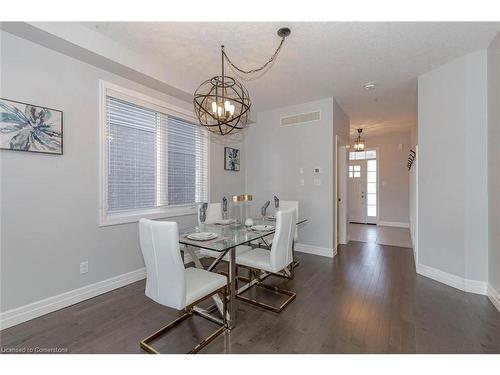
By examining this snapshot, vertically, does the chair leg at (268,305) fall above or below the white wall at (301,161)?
below

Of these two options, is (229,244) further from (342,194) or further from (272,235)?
(342,194)

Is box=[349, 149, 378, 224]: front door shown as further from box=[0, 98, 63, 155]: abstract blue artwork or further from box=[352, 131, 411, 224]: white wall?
box=[0, 98, 63, 155]: abstract blue artwork

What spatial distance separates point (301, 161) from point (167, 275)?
11.1ft

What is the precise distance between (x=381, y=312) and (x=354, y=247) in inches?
99.9

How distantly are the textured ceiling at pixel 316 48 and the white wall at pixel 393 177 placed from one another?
3518 mm

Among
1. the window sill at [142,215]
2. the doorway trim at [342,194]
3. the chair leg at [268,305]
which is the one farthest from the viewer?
the doorway trim at [342,194]

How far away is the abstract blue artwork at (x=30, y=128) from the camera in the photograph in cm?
202

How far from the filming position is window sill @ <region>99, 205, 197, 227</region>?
2.74 meters

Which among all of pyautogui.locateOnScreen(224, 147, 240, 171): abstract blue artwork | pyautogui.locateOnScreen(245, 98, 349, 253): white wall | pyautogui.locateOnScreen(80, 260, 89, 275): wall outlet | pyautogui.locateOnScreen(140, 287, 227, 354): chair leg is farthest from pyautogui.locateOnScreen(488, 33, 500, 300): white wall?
pyautogui.locateOnScreen(80, 260, 89, 275): wall outlet

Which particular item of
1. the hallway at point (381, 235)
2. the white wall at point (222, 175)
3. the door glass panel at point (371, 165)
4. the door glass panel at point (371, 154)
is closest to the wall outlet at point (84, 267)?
the white wall at point (222, 175)

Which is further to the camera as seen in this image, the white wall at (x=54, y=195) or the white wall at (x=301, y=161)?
the white wall at (x=301, y=161)

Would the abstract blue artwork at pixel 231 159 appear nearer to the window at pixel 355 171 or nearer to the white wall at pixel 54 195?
the white wall at pixel 54 195
